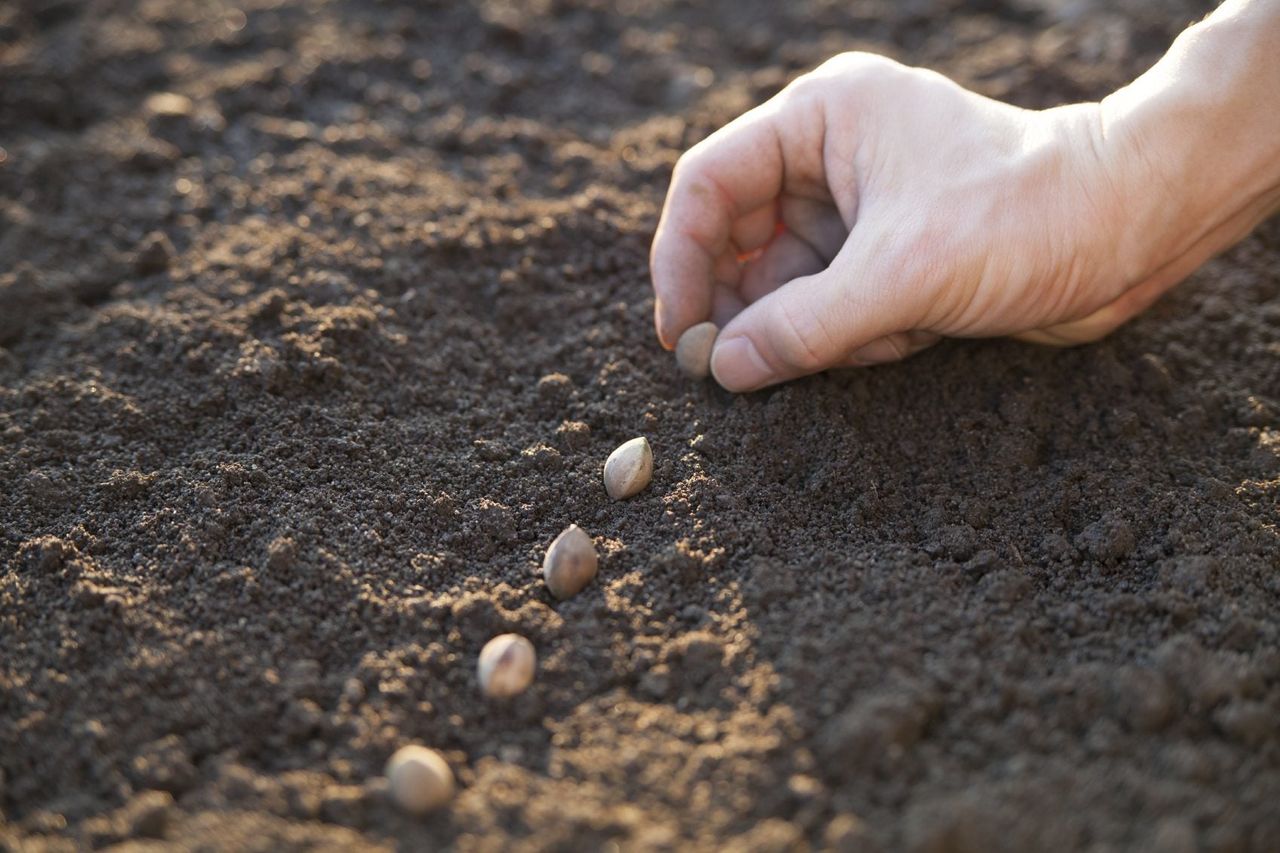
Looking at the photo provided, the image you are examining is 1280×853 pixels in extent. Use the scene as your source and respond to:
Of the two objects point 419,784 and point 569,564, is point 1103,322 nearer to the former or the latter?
point 569,564

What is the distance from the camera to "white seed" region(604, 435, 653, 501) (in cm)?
141

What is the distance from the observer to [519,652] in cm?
118

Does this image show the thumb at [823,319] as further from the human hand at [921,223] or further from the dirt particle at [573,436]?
the dirt particle at [573,436]

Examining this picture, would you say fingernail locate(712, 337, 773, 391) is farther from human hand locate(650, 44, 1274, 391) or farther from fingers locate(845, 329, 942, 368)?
fingers locate(845, 329, 942, 368)

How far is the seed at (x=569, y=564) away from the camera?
1282mm

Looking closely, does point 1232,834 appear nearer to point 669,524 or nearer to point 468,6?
point 669,524

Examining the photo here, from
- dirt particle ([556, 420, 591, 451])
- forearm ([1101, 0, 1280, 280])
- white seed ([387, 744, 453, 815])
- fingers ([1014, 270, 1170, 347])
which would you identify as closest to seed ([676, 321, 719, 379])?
dirt particle ([556, 420, 591, 451])

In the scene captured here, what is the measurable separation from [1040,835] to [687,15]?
84.5 inches

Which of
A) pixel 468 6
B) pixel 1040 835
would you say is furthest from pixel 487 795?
pixel 468 6

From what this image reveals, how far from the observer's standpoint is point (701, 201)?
5.29ft

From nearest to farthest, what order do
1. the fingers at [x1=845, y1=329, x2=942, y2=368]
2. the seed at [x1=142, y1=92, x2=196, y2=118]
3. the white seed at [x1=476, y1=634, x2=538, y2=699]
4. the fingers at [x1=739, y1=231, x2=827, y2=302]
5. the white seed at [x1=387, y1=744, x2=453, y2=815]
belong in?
the white seed at [x1=387, y1=744, x2=453, y2=815], the white seed at [x1=476, y1=634, x2=538, y2=699], the fingers at [x1=845, y1=329, x2=942, y2=368], the fingers at [x1=739, y1=231, x2=827, y2=302], the seed at [x1=142, y1=92, x2=196, y2=118]

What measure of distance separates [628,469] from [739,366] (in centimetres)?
23

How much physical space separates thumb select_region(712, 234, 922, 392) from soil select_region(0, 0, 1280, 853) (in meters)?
0.08

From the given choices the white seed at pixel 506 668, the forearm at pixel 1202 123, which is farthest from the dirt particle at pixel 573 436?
the forearm at pixel 1202 123
